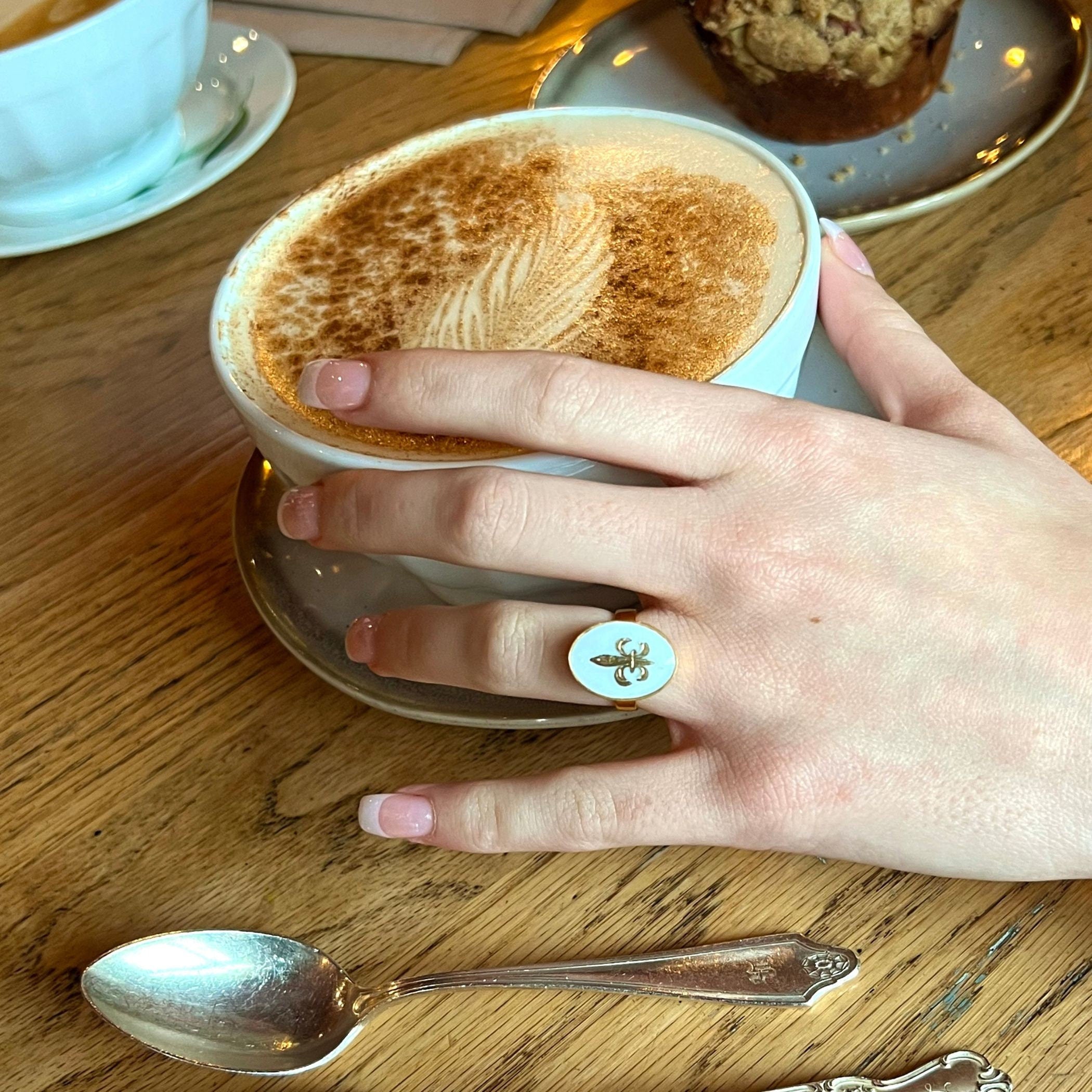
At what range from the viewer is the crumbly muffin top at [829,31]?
2.50 feet

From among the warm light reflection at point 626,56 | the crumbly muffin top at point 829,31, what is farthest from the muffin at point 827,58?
the warm light reflection at point 626,56

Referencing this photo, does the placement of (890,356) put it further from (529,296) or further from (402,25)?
(402,25)

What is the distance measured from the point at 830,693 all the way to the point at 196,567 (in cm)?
39

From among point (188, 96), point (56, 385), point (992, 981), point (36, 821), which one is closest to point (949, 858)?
point (992, 981)

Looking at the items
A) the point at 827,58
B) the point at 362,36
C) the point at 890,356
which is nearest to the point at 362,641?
the point at 890,356

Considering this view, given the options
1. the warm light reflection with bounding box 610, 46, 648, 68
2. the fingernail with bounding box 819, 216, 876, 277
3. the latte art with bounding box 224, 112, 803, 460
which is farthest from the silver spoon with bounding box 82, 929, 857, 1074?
the warm light reflection with bounding box 610, 46, 648, 68

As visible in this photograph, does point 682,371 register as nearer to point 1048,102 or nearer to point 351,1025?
point 351,1025

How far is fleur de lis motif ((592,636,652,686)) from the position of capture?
46 cm

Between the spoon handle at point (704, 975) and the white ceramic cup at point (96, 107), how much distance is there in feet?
2.19

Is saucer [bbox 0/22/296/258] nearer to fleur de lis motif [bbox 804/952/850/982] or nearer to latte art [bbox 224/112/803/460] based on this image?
latte art [bbox 224/112/803/460]

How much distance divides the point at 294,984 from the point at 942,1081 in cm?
26

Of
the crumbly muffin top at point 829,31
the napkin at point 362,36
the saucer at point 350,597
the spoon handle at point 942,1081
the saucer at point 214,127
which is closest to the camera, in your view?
the spoon handle at point 942,1081

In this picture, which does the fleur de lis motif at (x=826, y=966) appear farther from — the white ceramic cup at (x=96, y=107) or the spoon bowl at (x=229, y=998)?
the white ceramic cup at (x=96, y=107)

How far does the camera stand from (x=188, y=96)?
1047 millimetres
